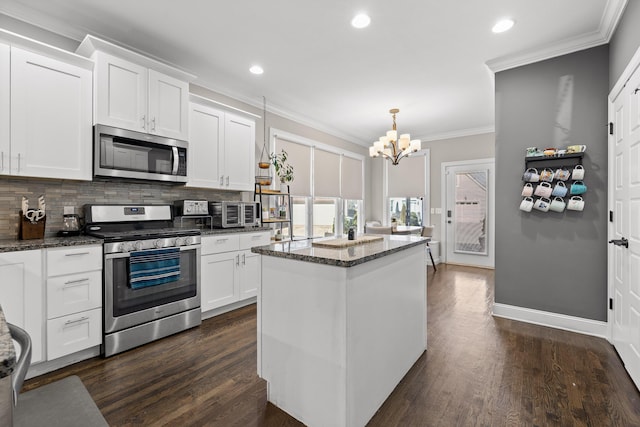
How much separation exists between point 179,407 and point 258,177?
282cm

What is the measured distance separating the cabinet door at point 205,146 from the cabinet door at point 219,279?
0.86m

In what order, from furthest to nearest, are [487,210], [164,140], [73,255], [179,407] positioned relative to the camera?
[487,210]
[164,140]
[73,255]
[179,407]

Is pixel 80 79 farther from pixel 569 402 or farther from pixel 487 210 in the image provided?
pixel 487 210

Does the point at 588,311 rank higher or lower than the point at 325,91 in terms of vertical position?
lower

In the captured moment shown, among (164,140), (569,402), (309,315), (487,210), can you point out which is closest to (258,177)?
(164,140)

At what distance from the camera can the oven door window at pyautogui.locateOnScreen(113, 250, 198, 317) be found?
2525 millimetres

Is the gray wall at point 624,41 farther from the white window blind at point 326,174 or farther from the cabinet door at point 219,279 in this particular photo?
the white window blind at point 326,174

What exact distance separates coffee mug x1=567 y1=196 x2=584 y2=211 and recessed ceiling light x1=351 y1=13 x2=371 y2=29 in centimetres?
247

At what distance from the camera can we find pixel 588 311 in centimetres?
289

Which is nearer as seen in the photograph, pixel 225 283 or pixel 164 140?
pixel 164 140

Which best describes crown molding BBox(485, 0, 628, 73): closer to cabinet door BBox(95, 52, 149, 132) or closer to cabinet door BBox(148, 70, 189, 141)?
cabinet door BBox(148, 70, 189, 141)

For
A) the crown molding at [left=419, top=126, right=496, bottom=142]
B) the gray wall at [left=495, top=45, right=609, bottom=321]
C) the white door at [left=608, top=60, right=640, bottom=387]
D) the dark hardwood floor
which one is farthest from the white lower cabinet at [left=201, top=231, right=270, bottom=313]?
the crown molding at [left=419, top=126, right=496, bottom=142]

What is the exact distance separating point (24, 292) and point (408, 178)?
6367 millimetres

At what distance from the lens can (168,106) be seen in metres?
3.08
